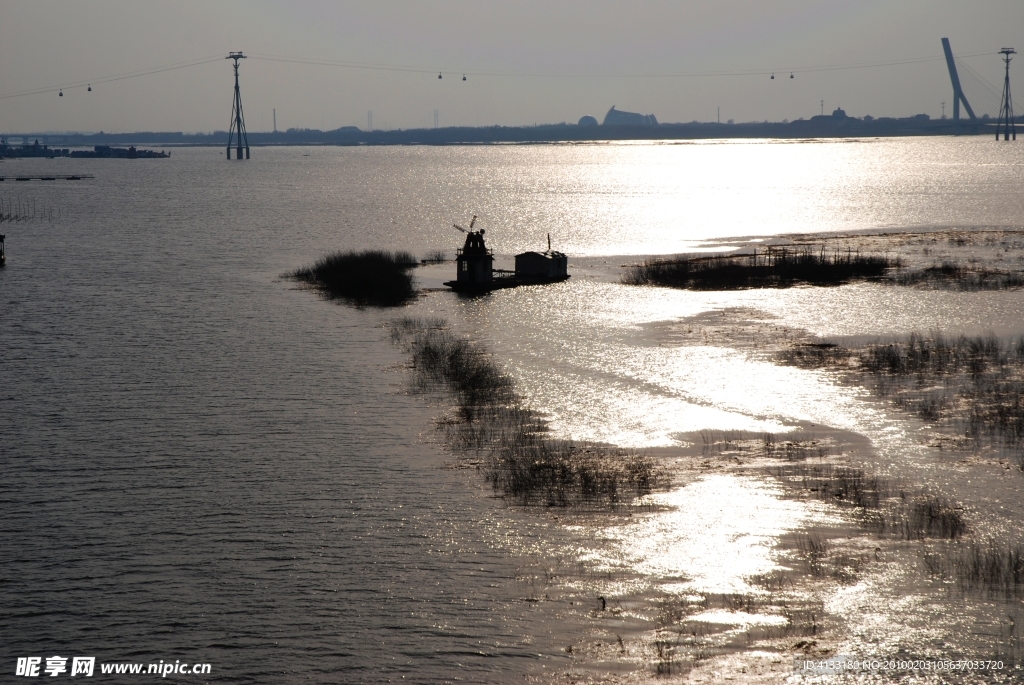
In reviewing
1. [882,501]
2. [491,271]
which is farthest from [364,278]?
[882,501]

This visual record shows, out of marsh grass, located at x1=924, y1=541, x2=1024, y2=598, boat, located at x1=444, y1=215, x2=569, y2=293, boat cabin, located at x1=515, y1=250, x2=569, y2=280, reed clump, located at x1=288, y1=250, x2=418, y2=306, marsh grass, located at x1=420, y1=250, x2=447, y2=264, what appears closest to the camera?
marsh grass, located at x1=924, y1=541, x2=1024, y2=598

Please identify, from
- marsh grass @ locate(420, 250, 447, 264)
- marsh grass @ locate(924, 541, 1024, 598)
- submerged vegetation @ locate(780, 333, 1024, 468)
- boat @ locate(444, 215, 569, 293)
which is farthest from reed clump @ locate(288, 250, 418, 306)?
marsh grass @ locate(924, 541, 1024, 598)

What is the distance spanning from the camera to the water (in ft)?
66.2

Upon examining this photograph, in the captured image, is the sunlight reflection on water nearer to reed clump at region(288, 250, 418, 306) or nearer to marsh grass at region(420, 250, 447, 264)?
reed clump at region(288, 250, 418, 306)

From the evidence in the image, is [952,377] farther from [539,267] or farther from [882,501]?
[539,267]

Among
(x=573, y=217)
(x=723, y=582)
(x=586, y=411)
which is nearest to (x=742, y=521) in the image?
(x=723, y=582)

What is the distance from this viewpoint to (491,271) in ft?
226

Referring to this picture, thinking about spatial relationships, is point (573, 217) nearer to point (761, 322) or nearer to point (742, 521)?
point (761, 322)

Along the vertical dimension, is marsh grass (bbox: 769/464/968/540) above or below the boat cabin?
below

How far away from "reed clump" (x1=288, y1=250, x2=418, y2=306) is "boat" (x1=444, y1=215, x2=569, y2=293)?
3739 mm

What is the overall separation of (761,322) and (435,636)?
36.8 metres

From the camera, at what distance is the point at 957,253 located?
80.9m

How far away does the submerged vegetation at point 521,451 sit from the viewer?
90.4 feet

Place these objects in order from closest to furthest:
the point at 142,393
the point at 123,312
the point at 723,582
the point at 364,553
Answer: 1. the point at 723,582
2. the point at 364,553
3. the point at 142,393
4. the point at 123,312
